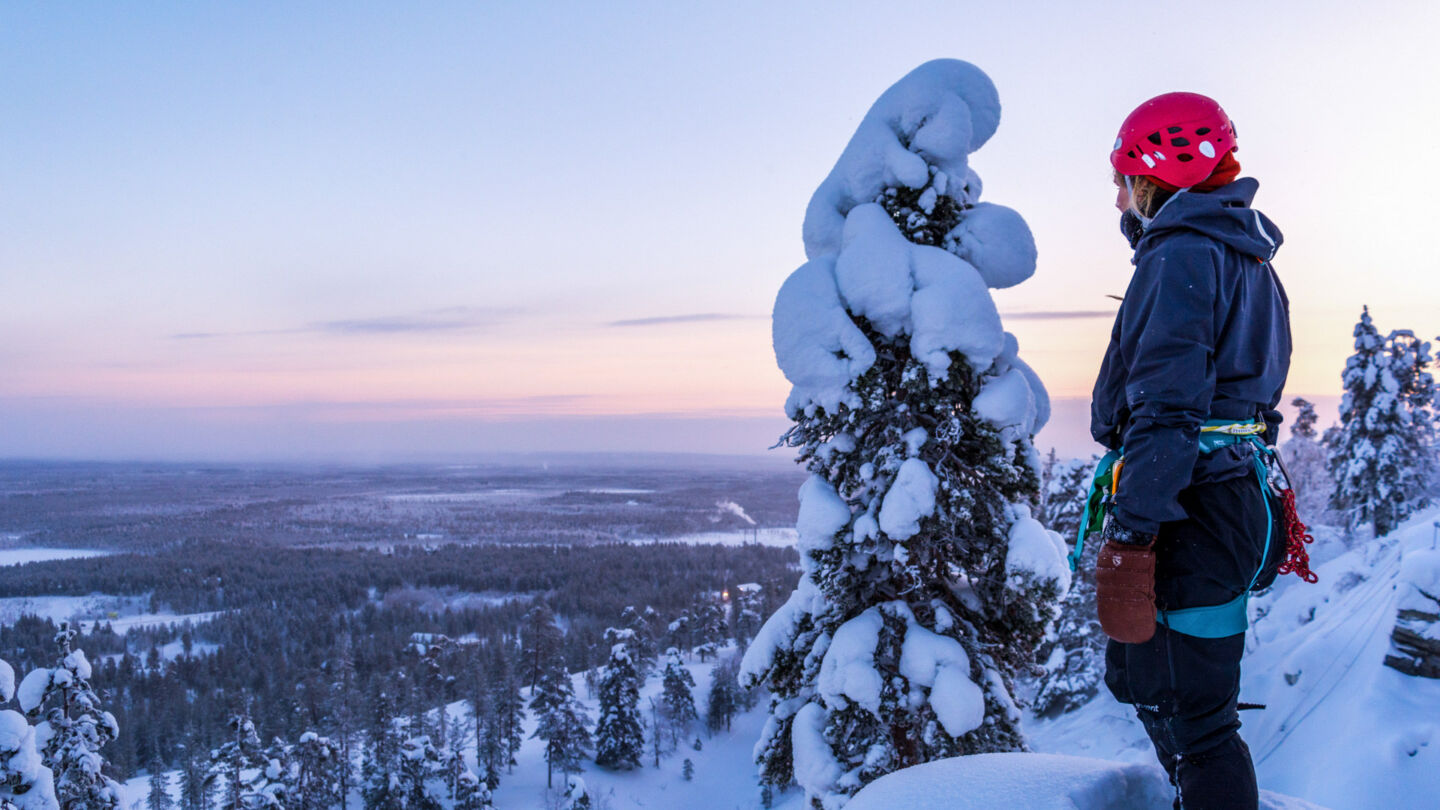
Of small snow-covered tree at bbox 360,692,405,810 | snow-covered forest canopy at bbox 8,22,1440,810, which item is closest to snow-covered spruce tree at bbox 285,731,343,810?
snow-covered forest canopy at bbox 8,22,1440,810

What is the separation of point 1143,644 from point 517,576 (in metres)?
134

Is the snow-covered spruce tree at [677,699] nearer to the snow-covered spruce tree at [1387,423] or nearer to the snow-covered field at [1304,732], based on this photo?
the snow-covered field at [1304,732]

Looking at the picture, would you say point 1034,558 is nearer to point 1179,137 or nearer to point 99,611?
point 1179,137

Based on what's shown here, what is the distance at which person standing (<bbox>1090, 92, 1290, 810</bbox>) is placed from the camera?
257 cm

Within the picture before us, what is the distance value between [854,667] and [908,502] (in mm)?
1727

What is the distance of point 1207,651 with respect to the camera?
108 inches

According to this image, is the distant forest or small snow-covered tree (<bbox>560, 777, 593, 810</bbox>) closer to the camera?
small snow-covered tree (<bbox>560, 777, 593, 810</bbox>)

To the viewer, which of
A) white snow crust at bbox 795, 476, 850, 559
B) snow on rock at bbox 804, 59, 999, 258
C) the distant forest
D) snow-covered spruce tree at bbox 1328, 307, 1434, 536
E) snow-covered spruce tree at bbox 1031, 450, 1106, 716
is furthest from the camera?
the distant forest

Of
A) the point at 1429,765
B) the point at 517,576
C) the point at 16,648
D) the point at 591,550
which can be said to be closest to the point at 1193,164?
the point at 1429,765

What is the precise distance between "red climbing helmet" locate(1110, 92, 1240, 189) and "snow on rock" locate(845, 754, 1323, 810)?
263 cm

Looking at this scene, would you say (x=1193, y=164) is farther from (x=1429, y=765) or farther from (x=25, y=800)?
(x=25, y=800)

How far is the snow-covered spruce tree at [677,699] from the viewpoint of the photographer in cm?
4969

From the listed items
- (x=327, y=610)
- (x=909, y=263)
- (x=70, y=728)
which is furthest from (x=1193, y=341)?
(x=327, y=610)

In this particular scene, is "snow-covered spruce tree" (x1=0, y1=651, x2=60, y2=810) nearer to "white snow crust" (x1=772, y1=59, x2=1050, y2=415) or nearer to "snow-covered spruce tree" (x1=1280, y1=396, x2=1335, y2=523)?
"white snow crust" (x1=772, y1=59, x2=1050, y2=415)
